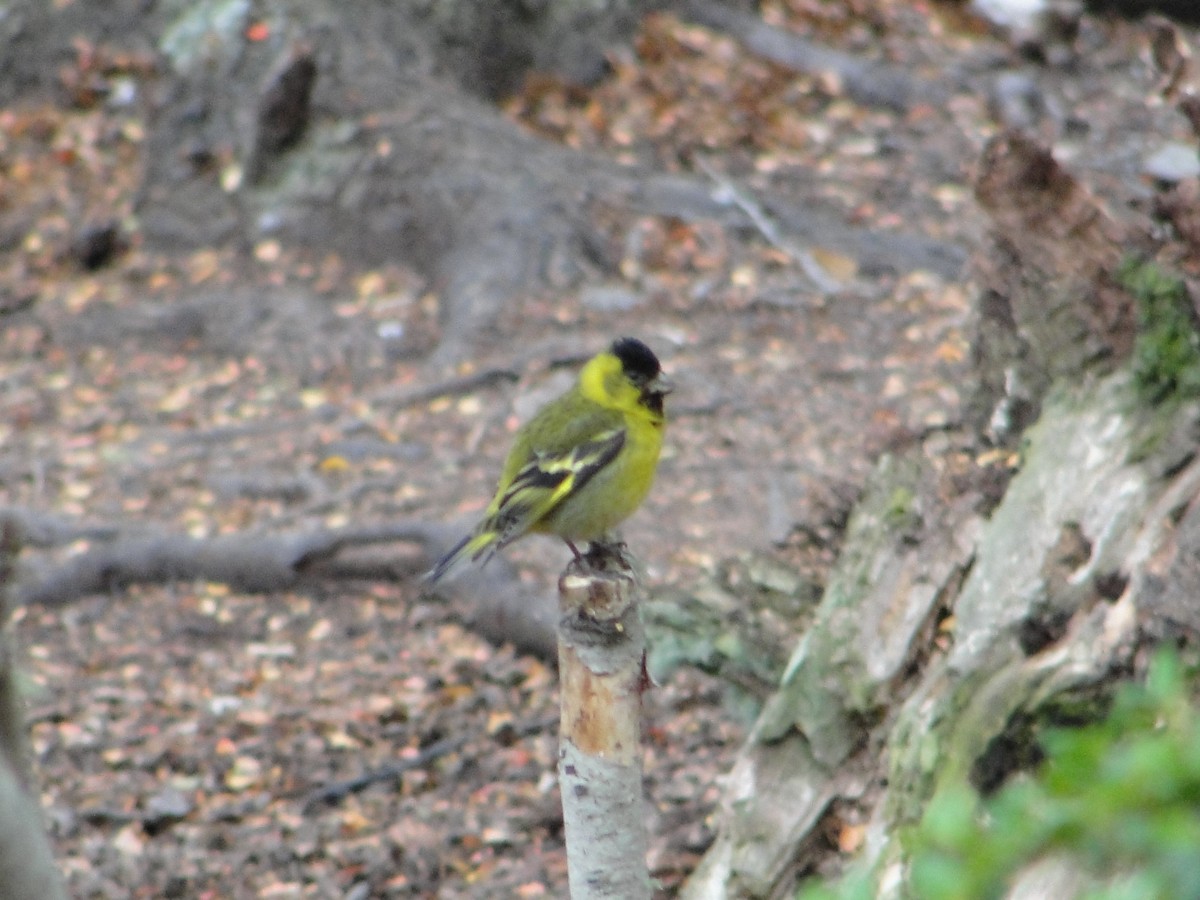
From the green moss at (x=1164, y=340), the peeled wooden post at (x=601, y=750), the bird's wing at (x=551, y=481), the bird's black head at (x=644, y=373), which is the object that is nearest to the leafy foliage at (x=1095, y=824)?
the peeled wooden post at (x=601, y=750)

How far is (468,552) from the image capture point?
14.8 feet

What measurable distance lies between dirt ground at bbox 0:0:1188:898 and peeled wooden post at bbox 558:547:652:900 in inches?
65.7

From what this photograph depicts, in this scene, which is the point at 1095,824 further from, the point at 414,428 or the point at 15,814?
the point at 414,428

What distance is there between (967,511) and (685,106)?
18.6ft

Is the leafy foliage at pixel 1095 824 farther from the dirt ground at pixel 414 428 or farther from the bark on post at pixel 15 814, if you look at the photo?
the dirt ground at pixel 414 428

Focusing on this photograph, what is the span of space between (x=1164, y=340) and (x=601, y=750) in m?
1.90

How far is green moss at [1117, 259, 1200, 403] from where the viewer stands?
12.6ft

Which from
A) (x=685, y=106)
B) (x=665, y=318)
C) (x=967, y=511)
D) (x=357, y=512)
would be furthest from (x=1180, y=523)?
(x=685, y=106)

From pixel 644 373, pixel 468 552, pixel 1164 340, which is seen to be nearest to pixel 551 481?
pixel 468 552

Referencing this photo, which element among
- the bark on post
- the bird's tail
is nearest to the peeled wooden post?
the bird's tail

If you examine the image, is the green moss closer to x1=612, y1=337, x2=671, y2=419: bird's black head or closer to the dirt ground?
the dirt ground

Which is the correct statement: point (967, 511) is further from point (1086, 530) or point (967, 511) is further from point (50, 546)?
point (50, 546)

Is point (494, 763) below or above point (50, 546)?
above

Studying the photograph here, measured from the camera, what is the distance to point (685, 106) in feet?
31.0
